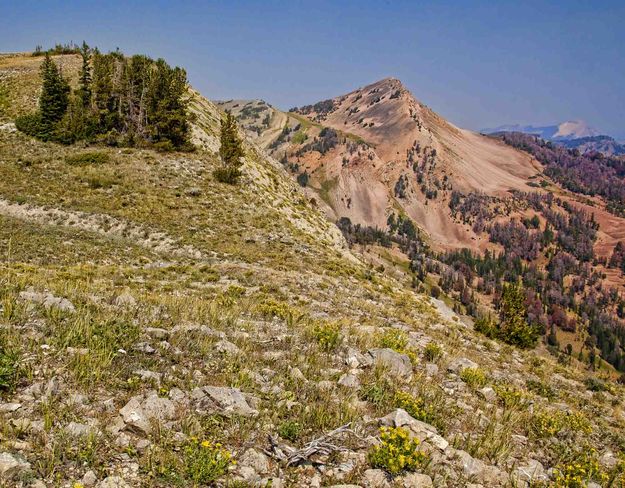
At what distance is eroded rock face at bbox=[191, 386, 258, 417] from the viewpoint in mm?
Answer: 7309

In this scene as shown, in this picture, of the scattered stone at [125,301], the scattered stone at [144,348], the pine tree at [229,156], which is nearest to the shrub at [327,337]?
the scattered stone at [144,348]

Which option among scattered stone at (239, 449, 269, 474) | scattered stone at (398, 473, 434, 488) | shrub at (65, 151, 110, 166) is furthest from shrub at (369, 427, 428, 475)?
shrub at (65, 151, 110, 166)

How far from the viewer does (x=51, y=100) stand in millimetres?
49719

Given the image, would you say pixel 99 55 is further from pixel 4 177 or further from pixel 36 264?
pixel 36 264

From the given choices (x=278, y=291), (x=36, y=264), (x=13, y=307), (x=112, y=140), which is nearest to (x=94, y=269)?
(x=36, y=264)

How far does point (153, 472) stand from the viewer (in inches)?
213

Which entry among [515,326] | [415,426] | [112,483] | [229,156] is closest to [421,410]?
[415,426]

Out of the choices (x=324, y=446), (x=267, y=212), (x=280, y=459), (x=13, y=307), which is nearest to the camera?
(x=280, y=459)

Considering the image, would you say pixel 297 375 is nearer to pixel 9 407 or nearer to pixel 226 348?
pixel 226 348

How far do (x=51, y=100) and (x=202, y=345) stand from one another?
177ft

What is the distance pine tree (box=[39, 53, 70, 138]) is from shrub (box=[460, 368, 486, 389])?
174 ft

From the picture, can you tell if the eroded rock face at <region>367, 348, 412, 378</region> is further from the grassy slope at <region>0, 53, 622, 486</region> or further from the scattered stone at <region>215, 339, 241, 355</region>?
the scattered stone at <region>215, 339, 241, 355</region>

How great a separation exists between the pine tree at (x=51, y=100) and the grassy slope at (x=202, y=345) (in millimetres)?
17590

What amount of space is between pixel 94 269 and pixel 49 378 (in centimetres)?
1623
